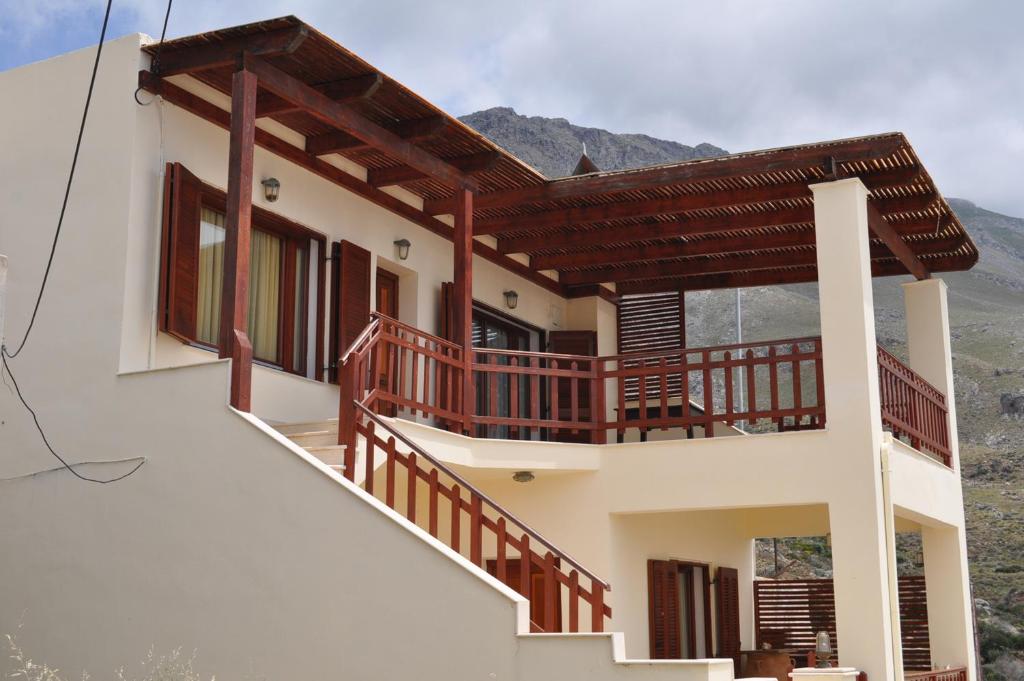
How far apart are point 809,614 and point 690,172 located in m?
7.92

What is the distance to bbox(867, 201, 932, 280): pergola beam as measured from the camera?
1227 cm

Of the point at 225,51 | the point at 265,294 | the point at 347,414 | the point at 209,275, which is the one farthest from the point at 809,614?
the point at 225,51

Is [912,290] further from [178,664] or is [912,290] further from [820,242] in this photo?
[178,664]

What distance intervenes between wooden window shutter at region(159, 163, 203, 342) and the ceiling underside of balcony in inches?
35.3

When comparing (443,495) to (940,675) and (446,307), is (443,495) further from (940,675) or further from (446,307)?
(940,675)

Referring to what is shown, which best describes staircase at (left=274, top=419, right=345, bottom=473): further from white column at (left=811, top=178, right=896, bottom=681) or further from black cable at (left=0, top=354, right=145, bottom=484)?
white column at (left=811, top=178, right=896, bottom=681)

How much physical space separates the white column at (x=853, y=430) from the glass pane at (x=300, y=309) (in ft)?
16.0

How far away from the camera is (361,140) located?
10977mm

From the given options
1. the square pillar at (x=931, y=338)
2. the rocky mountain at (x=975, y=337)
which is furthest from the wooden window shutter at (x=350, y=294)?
the rocky mountain at (x=975, y=337)

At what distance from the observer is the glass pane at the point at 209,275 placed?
10.6 m

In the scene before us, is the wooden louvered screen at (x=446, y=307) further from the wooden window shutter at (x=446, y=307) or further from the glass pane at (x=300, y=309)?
the glass pane at (x=300, y=309)

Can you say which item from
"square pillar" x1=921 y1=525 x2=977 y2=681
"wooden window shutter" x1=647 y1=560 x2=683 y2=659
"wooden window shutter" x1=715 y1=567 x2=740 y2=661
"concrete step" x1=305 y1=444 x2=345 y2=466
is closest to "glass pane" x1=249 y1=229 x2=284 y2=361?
"concrete step" x1=305 y1=444 x2=345 y2=466

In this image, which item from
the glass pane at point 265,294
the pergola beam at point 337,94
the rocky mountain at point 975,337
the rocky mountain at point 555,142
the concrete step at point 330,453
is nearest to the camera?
the concrete step at point 330,453

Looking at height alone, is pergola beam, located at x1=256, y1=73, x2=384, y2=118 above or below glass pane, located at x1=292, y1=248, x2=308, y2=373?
above
